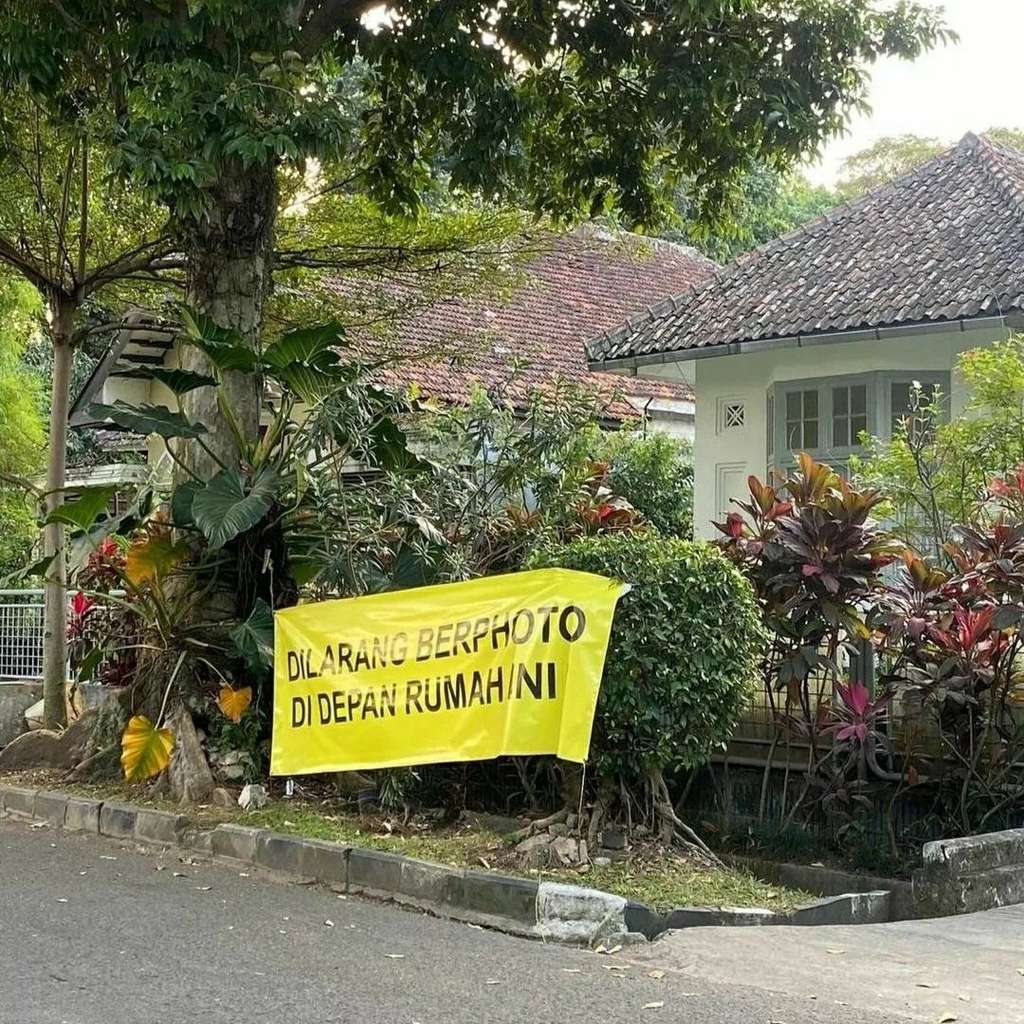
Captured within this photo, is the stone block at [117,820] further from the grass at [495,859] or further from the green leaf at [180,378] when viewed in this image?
the green leaf at [180,378]

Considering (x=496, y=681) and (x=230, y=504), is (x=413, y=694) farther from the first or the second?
(x=230, y=504)

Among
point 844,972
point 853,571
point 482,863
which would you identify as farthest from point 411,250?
point 844,972

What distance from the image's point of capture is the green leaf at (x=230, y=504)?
882cm

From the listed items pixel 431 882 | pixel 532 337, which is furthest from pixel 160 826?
pixel 532 337

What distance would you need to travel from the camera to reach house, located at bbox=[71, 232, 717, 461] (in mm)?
16156

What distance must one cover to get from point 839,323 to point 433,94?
4.51 m

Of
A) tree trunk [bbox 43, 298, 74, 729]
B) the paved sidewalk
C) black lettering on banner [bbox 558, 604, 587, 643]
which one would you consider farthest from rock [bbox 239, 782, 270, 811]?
tree trunk [bbox 43, 298, 74, 729]

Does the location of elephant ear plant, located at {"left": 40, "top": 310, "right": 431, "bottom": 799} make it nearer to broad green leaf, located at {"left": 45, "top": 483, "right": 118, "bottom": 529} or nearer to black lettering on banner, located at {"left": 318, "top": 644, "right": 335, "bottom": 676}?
broad green leaf, located at {"left": 45, "top": 483, "right": 118, "bottom": 529}

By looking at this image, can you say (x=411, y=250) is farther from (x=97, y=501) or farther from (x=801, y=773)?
(x=801, y=773)

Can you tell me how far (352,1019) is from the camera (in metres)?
4.86

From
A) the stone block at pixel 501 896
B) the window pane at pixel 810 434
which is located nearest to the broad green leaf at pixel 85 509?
the stone block at pixel 501 896

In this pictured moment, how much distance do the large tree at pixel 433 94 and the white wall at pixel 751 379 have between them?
92.2 inches

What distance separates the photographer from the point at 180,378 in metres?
9.48

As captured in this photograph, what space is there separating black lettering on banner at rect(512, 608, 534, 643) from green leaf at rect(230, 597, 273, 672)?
246 cm
